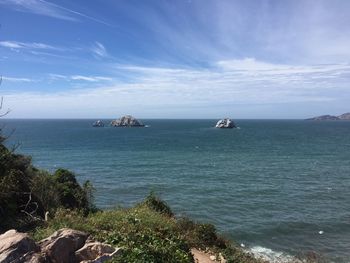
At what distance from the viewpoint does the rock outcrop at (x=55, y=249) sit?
984 cm

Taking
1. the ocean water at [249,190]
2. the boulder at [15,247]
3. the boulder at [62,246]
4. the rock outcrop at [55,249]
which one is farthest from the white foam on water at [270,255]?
the boulder at [15,247]

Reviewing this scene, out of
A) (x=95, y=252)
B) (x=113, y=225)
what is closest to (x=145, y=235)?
(x=113, y=225)

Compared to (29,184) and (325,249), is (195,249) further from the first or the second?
(325,249)

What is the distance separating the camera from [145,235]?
1309 centimetres

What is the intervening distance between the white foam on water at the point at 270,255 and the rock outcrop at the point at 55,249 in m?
15.2

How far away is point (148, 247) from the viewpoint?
1166cm

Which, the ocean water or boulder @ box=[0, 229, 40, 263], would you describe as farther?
the ocean water

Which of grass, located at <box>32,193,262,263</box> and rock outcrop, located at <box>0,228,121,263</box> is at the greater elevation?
rock outcrop, located at <box>0,228,121,263</box>

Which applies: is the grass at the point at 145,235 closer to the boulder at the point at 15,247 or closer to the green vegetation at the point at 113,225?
the green vegetation at the point at 113,225

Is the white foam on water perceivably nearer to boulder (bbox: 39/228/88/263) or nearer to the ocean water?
the ocean water

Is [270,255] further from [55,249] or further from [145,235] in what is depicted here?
[55,249]

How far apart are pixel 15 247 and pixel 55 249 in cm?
105

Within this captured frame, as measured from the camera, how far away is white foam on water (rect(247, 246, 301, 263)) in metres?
23.9

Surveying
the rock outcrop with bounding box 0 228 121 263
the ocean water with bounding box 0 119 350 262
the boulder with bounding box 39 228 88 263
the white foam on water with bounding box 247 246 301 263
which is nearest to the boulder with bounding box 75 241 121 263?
the rock outcrop with bounding box 0 228 121 263
